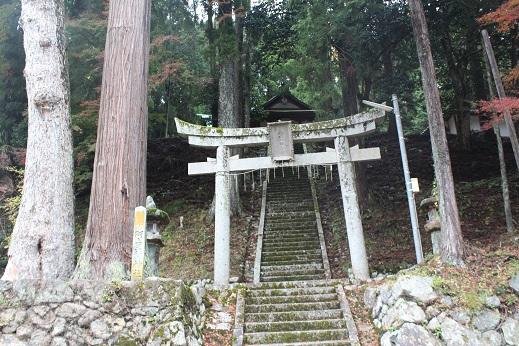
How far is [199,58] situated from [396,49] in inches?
296

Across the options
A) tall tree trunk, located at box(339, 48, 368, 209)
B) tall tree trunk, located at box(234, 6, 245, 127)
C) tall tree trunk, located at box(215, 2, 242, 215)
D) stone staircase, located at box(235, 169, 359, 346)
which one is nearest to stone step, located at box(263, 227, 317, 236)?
stone staircase, located at box(235, 169, 359, 346)

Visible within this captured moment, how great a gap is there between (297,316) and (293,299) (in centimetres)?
55

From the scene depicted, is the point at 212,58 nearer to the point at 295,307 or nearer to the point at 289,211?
the point at 289,211

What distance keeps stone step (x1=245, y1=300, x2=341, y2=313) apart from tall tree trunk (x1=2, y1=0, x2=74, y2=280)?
306cm

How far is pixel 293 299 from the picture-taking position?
7.65 meters

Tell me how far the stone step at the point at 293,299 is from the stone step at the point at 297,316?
0.44 m

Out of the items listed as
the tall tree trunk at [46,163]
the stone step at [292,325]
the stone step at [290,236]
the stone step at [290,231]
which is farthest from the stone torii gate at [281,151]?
the tall tree trunk at [46,163]

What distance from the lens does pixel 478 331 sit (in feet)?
20.1

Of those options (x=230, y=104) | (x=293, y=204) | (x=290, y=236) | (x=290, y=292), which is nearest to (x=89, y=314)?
(x=290, y=292)

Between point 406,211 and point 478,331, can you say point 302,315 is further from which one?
point 406,211

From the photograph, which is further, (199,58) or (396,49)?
(199,58)

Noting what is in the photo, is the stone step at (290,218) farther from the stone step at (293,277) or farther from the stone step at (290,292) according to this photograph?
the stone step at (290,292)

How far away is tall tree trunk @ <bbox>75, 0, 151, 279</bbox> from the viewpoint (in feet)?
19.0

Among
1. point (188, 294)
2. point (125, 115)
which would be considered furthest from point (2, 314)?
point (125, 115)
